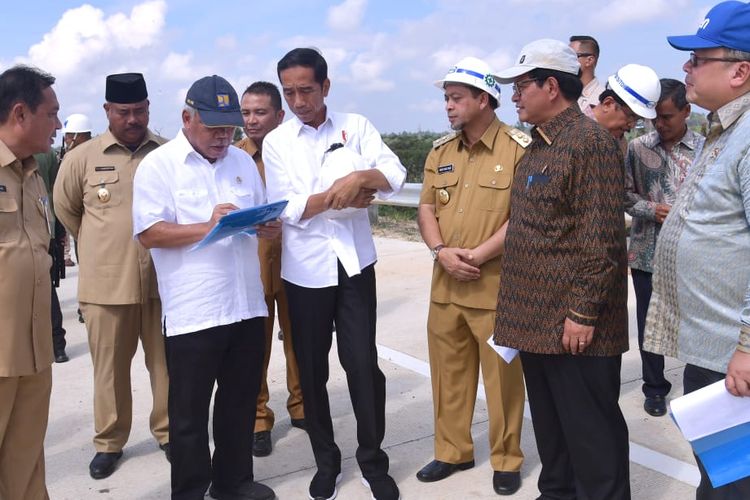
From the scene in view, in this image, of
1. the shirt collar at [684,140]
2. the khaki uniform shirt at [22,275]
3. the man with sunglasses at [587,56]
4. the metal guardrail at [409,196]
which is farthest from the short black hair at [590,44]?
the metal guardrail at [409,196]

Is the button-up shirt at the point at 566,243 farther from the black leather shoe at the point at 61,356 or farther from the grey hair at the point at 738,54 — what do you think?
the black leather shoe at the point at 61,356

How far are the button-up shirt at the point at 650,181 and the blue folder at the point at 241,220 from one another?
2.33 m

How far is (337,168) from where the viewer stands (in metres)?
3.59

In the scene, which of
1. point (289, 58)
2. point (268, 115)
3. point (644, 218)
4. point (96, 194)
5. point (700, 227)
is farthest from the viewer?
point (268, 115)

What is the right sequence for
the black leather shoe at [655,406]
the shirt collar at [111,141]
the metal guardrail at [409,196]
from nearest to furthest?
the shirt collar at [111,141], the black leather shoe at [655,406], the metal guardrail at [409,196]

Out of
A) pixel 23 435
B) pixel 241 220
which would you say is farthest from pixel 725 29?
pixel 23 435

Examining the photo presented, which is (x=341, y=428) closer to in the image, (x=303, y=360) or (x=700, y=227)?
(x=303, y=360)

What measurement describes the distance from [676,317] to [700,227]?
1.21 feet

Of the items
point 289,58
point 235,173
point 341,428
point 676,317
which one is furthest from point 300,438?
point 676,317

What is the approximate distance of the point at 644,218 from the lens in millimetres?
4441

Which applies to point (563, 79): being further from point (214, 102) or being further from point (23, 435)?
point (23, 435)

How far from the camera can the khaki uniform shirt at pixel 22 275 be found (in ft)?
9.07

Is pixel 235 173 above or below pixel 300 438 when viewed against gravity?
above

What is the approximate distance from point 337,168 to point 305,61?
1.77ft
